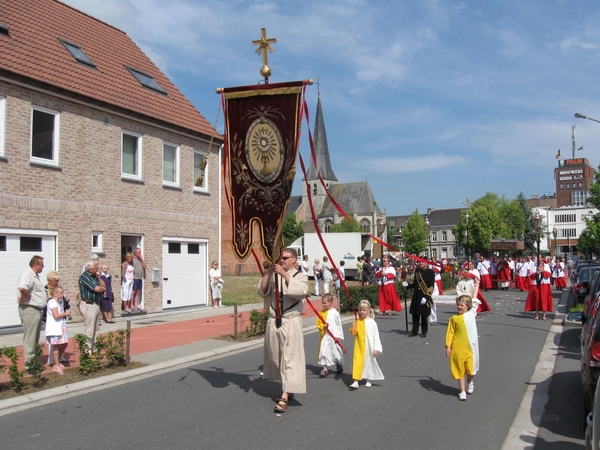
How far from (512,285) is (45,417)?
103 ft

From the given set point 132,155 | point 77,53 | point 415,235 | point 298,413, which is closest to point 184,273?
point 132,155

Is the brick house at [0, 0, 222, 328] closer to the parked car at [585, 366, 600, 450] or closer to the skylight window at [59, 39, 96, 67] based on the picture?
the skylight window at [59, 39, 96, 67]

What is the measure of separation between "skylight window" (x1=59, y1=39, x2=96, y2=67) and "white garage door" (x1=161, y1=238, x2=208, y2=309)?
575 cm

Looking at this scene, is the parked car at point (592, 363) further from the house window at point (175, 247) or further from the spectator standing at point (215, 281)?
the spectator standing at point (215, 281)

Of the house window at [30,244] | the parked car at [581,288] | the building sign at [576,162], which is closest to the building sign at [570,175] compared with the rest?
the building sign at [576,162]

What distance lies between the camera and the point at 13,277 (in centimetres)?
1365

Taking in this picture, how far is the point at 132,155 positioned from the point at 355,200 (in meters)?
98.7

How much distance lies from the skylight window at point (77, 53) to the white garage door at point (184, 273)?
575 centimetres

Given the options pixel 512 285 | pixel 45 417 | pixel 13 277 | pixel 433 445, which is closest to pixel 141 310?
pixel 13 277

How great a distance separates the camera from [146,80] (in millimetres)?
19750

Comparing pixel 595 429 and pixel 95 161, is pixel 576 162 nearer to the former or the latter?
pixel 95 161

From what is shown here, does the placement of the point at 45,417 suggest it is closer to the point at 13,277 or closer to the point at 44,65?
the point at 13,277

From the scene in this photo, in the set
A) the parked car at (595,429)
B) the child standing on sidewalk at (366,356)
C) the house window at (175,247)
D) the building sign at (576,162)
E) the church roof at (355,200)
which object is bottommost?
the child standing on sidewalk at (366,356)

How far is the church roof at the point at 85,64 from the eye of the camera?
1475cm
